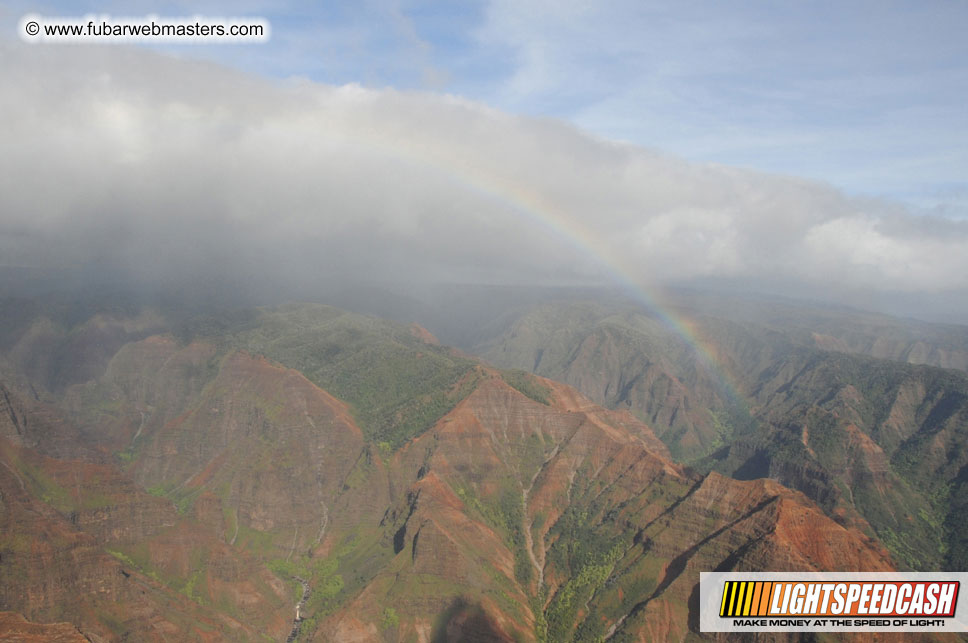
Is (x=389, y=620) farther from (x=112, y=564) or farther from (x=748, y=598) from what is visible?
(x=748, y=598)

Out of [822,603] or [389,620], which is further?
[389,620]

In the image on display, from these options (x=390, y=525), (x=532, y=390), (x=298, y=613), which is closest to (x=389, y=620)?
(x=298, y=613)

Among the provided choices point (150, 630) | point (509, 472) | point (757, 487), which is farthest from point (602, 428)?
point (150, 630)

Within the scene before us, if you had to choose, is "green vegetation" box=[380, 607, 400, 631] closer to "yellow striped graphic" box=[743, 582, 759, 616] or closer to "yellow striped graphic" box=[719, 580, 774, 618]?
"yellow striped graphic" box=[719, 580, 774, 618]

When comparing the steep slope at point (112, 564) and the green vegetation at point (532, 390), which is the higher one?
the green vegetation at point (532, 390)

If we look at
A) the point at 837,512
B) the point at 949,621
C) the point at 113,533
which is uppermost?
the point at 113,533

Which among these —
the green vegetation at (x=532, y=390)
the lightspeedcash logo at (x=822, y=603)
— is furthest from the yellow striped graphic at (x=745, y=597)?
the green vegetation at (x=532, y=390)

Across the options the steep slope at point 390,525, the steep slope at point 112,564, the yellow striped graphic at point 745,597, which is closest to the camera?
the steep slope at point 112,564

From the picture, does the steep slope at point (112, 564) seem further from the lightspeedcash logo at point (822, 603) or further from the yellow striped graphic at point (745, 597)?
the yellow striped graphic at point (745, 597)

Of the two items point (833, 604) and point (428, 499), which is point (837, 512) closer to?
point (833, 604)

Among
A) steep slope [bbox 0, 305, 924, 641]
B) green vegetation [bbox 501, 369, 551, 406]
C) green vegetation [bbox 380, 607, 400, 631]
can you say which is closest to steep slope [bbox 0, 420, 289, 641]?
steep slope [bbox 0, 305, 924, 641]

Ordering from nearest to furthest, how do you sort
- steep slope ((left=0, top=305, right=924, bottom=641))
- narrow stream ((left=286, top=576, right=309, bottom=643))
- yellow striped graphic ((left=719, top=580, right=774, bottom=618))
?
yellow striped graphic ((left=719, top=580, right=774, bottom=618))
steep slope ((left=0, top=305, right=924, bottom=641))
narrow stream ((left=286, top=576, right=309, bottom=643))
